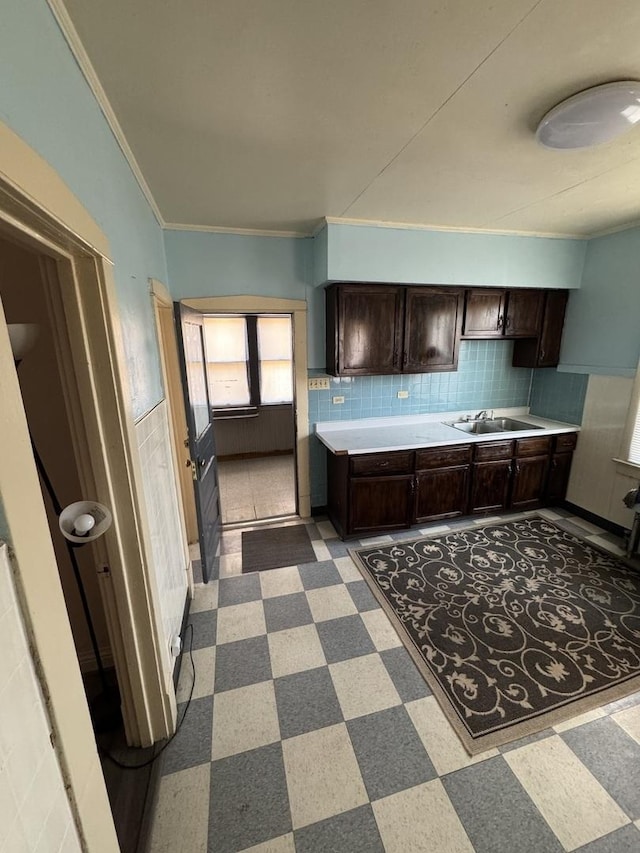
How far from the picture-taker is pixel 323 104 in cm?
132

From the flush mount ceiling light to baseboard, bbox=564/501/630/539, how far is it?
288 centimetres

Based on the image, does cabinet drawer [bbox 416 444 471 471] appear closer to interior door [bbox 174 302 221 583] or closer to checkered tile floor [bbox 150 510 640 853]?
checkered tile floor [bbox 150 510 640 853]

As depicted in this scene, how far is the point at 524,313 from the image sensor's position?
3279mm

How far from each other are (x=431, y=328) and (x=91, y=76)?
259 centimetres

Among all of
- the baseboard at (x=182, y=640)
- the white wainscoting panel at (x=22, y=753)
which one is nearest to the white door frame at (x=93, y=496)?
the white wainscoting panel at (x=22, y=753)

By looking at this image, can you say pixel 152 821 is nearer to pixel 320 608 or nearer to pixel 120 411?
pixel 320 608

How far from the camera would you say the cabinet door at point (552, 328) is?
332 centimetres

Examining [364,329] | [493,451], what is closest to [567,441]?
[493,451]

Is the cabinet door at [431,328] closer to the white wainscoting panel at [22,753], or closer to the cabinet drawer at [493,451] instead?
the cabinet drawer at [493,451]

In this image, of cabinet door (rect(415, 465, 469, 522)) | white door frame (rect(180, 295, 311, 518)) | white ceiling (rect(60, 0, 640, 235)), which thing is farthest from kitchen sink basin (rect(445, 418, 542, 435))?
white ceiling (rect(60, 0, 640, 235))

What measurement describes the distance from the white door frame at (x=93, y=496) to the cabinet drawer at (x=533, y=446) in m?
3.15

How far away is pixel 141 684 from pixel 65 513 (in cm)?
85

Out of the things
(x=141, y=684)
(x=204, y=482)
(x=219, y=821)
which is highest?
(x=204, y=482)

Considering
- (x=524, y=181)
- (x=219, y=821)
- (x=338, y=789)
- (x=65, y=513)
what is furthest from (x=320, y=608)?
(x=524, y=181)
